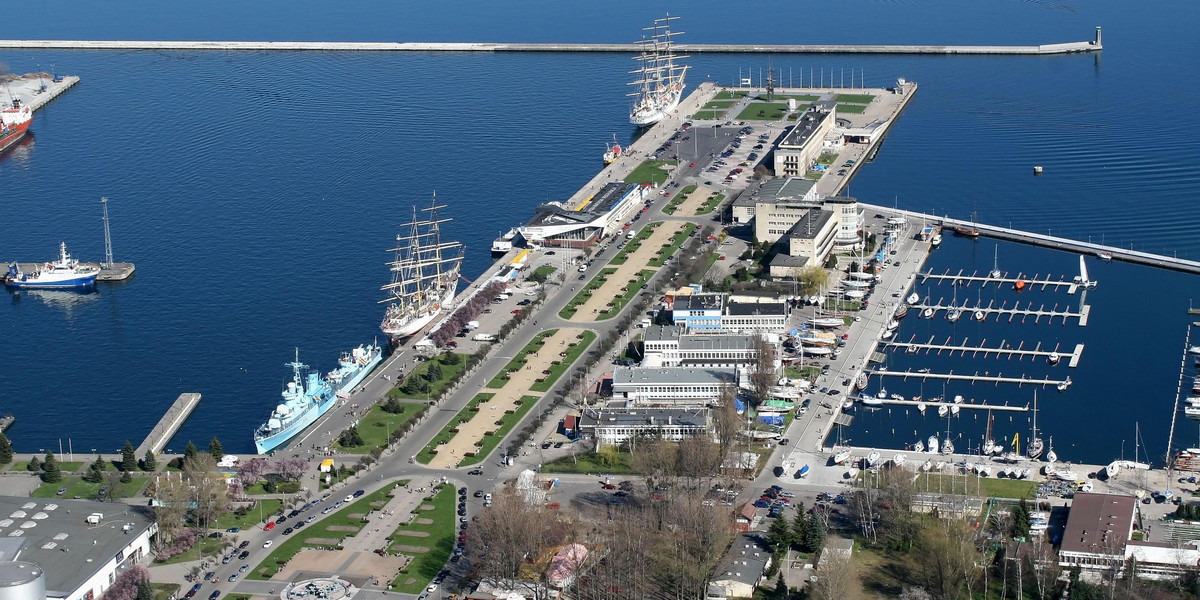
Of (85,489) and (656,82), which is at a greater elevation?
(656,82)

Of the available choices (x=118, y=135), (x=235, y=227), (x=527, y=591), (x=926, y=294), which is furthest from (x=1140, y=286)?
(x=118, y=135)

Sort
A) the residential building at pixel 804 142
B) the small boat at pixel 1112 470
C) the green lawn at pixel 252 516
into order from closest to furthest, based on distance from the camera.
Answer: the green lawn at pixel 252 516, the small boat at pixel 1112 470, the residential building at pixel 804 142

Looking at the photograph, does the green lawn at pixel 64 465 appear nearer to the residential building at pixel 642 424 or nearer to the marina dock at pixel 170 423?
A: the marina dock at pixel 170 423

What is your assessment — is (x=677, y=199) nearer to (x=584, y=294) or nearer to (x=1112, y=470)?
(x=584, y=294)

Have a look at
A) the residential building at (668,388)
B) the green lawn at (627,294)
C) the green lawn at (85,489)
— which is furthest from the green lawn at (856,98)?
the green lawn at (85,489)

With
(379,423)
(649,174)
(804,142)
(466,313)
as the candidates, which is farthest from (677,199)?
(379,423)
